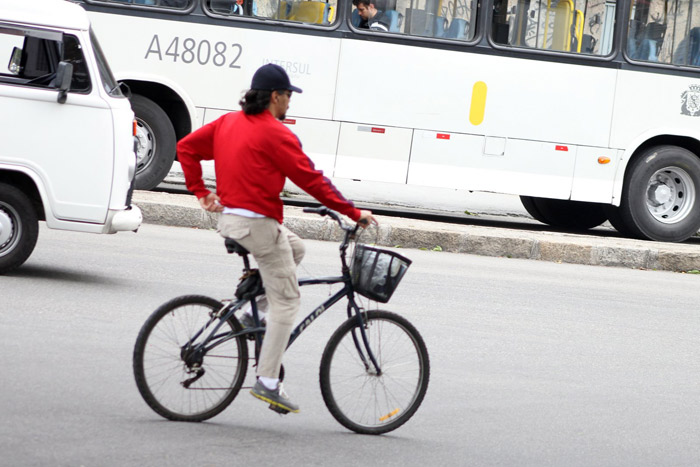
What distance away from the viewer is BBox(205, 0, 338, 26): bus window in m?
13.8

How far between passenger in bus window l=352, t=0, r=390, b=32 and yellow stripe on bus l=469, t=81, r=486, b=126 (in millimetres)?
1313

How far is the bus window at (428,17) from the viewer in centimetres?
1411

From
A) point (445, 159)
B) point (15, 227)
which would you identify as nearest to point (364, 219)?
point (15, 227)

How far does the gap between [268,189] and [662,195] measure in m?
10.4

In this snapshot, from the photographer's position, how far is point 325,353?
558 cm

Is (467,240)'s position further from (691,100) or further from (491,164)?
(691,100)

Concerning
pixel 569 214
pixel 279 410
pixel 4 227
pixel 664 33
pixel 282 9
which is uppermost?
pixel 664 33

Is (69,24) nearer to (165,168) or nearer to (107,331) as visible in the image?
(107,331)

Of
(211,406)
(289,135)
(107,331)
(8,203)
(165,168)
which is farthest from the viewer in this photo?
(165,168)

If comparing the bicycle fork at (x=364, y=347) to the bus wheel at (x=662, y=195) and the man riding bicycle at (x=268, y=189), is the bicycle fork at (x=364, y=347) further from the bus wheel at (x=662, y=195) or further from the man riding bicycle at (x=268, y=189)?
the bus wheel at (x=662, y=195)

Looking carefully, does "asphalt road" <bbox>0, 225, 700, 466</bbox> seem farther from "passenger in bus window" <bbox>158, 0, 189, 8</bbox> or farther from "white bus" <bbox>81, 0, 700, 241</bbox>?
"passenger in bus window" <bbox>158, 0, 189, 8</bbox>

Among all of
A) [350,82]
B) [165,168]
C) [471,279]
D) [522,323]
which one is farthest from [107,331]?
[350,82]

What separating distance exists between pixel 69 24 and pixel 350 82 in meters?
5.68

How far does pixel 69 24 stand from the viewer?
8.70 m
